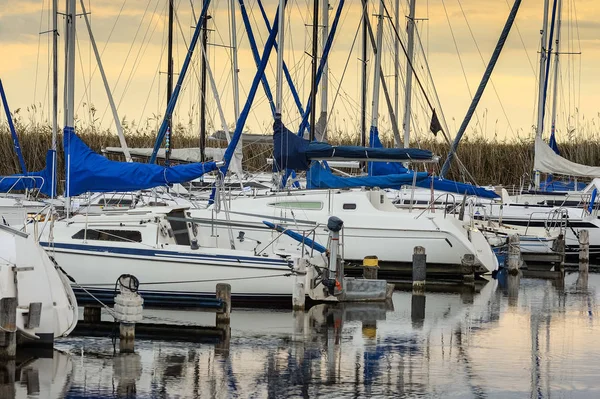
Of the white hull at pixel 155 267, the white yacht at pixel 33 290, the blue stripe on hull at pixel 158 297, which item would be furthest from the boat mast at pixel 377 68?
the white yacht at pixel 33 290

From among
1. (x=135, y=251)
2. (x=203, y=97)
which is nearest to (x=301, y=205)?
(x=203, y=97)

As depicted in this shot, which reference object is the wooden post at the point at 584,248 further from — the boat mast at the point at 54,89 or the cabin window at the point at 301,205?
the boat mast at the point at 54,89

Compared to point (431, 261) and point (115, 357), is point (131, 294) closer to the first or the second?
point (115, 357)

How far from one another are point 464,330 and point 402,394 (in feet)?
19.3

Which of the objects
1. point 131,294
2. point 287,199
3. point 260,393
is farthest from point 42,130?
point 260,393

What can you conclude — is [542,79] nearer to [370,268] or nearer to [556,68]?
[556,68]

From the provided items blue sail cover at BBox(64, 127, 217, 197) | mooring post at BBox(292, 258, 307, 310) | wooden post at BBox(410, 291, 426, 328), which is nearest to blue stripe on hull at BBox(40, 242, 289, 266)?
mooring post at BBox(292, 258, 307, 310)

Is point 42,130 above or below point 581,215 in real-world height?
above

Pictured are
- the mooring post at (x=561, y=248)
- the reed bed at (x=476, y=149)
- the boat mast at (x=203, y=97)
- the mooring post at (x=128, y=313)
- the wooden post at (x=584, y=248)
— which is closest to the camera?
the mooring post at (x=128, y=313)

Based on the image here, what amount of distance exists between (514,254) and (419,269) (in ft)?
19.0

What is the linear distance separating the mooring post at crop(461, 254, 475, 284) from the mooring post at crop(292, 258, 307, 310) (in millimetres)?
6805

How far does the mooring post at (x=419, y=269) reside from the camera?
83.0 ft

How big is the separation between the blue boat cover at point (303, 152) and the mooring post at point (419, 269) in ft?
8.23

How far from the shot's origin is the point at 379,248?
27828mm
